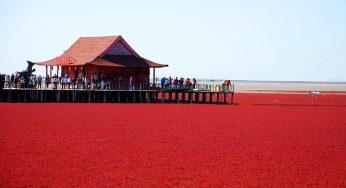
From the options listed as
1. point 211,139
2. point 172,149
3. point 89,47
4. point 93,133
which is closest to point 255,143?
point 211,139

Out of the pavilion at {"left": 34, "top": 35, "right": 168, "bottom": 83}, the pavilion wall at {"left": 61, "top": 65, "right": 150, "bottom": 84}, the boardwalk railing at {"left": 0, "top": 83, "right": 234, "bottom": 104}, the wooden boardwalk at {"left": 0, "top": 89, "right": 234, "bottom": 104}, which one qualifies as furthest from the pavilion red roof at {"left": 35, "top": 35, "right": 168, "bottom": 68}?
the wooden boardwalk at {"left": 0, "top": 89, "right": 234, "bottom": 104}

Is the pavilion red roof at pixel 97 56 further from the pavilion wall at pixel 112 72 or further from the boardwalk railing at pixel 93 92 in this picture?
the boardwalk railing at pixel 93 92

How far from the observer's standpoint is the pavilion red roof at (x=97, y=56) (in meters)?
41.8

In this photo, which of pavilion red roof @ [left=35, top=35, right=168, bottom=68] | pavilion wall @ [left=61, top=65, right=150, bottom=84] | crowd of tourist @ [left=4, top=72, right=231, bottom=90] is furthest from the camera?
pavilion wall @ [left=61, top=65, right=150, bottom=84]

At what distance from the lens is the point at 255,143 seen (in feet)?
63.5

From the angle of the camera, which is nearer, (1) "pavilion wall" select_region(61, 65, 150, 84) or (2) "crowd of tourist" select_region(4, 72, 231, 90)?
(2) "crowd of tourist" select_region(4, 72, 231, 90)

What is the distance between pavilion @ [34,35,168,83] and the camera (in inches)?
1652

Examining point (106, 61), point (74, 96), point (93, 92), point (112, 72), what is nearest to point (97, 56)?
point (106, 61)

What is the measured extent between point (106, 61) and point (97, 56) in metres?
0.83

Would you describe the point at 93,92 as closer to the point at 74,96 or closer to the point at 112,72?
the point at 74,96

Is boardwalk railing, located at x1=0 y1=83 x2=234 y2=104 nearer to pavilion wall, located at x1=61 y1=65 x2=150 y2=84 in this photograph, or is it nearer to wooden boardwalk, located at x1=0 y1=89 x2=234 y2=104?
wooden boardwalk, located at x1=0 y1=89 x2=234 y2=104

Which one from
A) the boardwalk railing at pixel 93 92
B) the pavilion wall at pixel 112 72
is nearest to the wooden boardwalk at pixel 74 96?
the boardwalk railing at pixel 93 92

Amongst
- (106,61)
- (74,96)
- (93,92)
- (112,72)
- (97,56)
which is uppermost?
(97,56)

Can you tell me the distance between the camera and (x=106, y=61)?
4166cm
